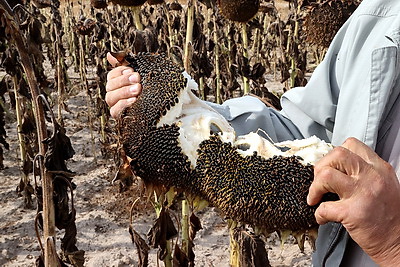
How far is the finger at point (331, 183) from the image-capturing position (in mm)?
960

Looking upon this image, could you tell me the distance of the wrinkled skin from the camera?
37.7 inches

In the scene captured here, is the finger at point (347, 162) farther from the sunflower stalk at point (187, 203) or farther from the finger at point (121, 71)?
the sunflower stalk at point (187, 203)

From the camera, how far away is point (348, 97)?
1355 mm

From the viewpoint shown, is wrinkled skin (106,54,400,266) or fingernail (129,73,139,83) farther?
fingernail (129,73,139,83)

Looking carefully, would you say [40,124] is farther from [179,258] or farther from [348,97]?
[179,258]

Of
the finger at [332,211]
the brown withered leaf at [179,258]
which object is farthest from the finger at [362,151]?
the brown withered leaf at [179,258]

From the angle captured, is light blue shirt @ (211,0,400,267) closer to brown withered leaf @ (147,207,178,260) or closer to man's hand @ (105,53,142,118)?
man's hand @ (105,53,142,118)

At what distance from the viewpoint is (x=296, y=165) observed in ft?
3.80

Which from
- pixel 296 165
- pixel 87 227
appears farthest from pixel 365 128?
pixel 87 227

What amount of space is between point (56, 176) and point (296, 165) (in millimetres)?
788

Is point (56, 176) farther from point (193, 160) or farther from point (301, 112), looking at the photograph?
point (301, 112)

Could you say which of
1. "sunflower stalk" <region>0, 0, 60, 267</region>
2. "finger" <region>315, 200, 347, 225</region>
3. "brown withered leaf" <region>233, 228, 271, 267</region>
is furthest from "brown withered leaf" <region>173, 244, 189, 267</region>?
"finger" <region>315, 200, 347, 225</region>

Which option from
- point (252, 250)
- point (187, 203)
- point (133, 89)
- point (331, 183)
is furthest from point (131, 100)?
point (187, 203)

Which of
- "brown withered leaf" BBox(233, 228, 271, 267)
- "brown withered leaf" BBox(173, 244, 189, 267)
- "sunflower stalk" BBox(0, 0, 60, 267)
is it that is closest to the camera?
"sunflower stalk" BBox(0, 0, 60, 267)
